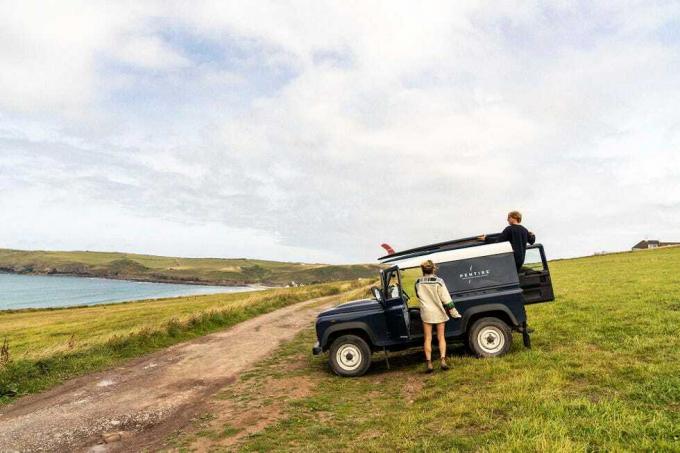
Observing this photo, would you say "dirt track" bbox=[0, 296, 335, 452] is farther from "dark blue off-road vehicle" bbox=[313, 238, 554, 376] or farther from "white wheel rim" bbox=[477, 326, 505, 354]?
"white wheel rim" bbox=[477, 326, 505, 354]

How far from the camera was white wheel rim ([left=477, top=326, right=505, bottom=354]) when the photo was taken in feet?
33.1

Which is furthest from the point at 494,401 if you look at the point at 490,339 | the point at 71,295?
the point at 71,295

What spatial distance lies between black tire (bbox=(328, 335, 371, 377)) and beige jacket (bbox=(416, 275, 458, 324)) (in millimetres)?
1967

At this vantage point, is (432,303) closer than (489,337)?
Yes

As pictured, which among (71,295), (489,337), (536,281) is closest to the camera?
(489,337)

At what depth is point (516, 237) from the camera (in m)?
10.5

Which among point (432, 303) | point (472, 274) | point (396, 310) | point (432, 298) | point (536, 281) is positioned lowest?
point (396, 310)

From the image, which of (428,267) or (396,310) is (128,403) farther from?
(428,267)

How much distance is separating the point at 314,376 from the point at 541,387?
608 cm

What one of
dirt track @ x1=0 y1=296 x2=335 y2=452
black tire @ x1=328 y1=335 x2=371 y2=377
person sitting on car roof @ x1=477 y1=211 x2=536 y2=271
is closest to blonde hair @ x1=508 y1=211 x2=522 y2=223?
person sitting on car roof @ x1=477 y1=211 x2=536 y2=271

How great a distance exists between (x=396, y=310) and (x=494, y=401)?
159 inches

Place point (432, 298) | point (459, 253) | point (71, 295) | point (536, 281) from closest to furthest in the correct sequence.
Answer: point (432, 298), point (459, 253), point (536, 281), point (71, 295)

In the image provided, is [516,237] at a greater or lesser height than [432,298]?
greater

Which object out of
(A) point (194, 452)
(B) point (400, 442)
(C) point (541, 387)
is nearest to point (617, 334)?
(C) point (541, 387)
